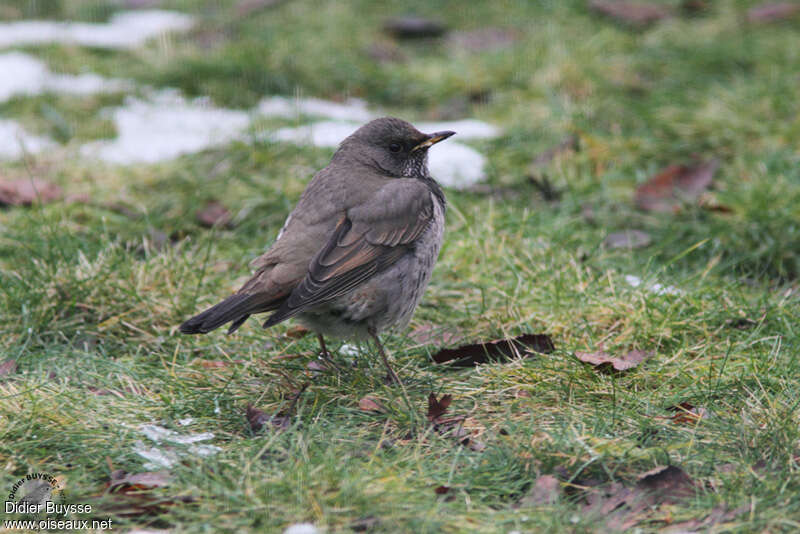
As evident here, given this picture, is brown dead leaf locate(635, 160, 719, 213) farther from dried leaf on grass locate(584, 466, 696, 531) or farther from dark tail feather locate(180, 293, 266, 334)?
dark tail feather locate(180, 293, 266, 334)

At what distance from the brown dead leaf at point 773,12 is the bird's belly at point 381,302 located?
219 inches

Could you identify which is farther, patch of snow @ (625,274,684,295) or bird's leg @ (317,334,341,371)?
patch of snow @ (625,274,684,295)

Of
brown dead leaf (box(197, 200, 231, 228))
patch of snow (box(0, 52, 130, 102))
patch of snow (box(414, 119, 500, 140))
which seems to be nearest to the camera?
brown dead leaf (box(197, 200, 231, 228))

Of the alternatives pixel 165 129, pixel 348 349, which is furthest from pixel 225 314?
pixel 165 129

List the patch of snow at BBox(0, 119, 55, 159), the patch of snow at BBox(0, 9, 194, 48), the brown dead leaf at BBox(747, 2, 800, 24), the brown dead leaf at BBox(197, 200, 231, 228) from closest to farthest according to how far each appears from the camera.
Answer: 1. the brown dead leaf at BBox(197, 200, 231, 228)
2. the patch of snow at BBox(0, 119, 55, 159)
3. the brown dead leaf at BBox(747, 2, 800, 24)
4. the patch of snow at BBox(0, 9, 194, 48)

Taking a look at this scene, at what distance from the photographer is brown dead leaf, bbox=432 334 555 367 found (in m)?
3.83

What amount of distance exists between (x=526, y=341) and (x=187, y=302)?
62.2 inches

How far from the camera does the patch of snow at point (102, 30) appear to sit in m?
8.59

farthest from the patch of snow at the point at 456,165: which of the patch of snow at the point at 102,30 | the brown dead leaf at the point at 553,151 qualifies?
the patch of snow at the point at 102,30

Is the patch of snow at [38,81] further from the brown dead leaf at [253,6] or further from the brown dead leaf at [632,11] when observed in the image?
the brown dead leaf at [632,11]

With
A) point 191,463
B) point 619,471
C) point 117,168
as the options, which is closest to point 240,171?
point 117,168

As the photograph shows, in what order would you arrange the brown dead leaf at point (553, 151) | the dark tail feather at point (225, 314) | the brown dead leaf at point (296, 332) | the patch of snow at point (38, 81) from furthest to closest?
the patch of snow at point (38, 81) → the brown dead leaf at point (553, 151) → the brown dead leaf at point (296, 332) → the dark tail feather at point (225, 314)

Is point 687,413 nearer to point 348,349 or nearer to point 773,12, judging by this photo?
point 348,349

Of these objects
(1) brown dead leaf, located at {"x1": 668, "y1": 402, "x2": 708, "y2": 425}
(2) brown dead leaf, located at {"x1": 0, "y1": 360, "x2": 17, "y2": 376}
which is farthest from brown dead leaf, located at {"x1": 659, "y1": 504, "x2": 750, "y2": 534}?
(2) brown dead leaf, located at {"x1": 0, "y1": 360, "x2": 17, "y2": 376}
